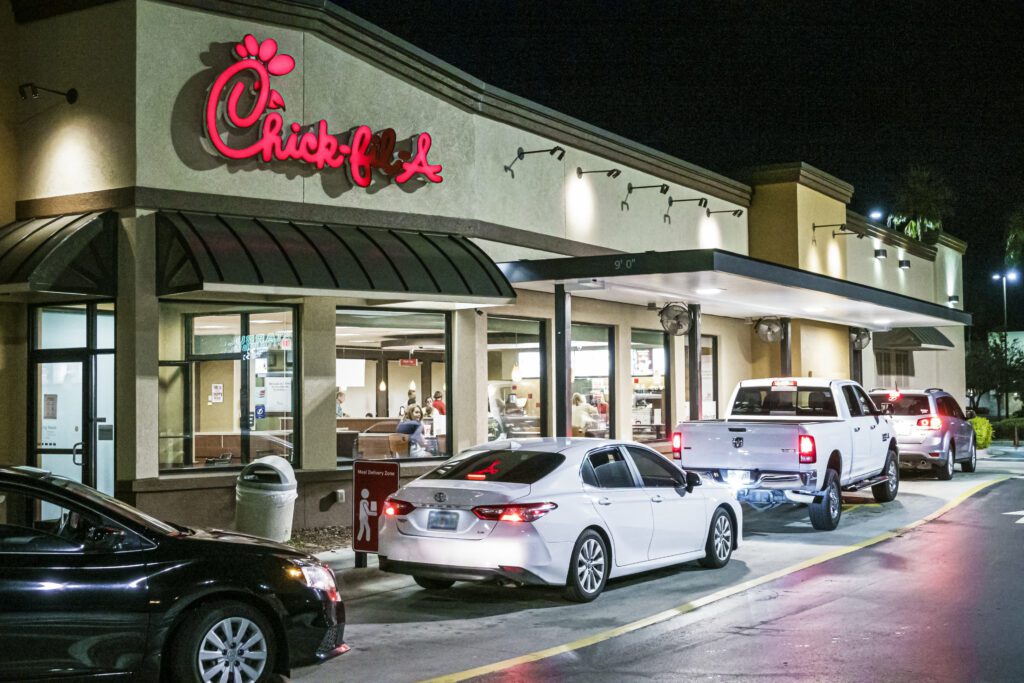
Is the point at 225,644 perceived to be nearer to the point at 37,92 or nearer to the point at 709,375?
the point at 37,92

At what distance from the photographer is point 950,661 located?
768 centimetres

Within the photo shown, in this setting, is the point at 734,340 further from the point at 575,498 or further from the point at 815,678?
the point at 815,678

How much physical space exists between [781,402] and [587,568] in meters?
7.59

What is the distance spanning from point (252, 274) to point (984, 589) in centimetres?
855

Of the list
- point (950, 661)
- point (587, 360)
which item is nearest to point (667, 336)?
point (587, 360)

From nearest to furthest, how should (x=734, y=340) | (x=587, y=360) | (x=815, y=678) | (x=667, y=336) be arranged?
(x=815, y=678), (x=587, y=360), (x=667, y=336), (x=734, y=340)

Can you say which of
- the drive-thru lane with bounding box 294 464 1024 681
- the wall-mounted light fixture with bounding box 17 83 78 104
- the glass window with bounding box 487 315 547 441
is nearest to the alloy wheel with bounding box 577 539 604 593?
the drive-thru lane with bounding box 294 464 1024 681

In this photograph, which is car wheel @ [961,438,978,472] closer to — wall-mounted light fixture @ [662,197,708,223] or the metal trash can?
wall-mounted light fixture @ [662,197,708,223]

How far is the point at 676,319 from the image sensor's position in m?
20.0

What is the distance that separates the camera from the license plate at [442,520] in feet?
31.6

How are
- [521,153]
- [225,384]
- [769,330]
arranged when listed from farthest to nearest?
[769,330] → [521,153] → [225,384]

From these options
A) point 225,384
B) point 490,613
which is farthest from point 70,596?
point 225,384

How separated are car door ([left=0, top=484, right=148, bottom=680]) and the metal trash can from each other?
6379 millimetres

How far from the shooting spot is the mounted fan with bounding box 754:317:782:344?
24172 mm
